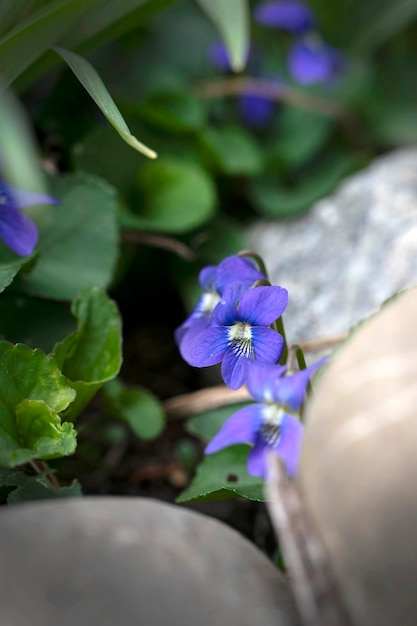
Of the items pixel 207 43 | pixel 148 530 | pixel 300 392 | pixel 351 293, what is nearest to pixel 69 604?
pixel 148 530

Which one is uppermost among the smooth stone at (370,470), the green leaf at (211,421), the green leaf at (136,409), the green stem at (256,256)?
the smooth stone at (370,470)

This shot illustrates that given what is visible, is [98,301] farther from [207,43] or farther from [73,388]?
[207,43]

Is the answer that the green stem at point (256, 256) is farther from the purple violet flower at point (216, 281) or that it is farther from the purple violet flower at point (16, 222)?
the purple violet flower at point (16, 222)

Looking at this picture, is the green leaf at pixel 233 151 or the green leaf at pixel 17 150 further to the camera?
the green leaf at pixel 233 151

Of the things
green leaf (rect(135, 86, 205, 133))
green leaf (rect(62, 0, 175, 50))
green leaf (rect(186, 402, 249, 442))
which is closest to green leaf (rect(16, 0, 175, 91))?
green leaf (rect(62, 0, 175, 50))

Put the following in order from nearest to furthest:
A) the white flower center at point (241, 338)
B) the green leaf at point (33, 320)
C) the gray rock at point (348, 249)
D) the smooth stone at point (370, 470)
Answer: the smooth stone at point (370, 470), the white flower center at point (241, 338), the green leaf at point (33, 320), the gray rock at point (348, 249)

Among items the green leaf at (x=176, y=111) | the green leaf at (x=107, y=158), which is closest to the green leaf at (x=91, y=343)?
the green leaf at (x=107, y=158)
